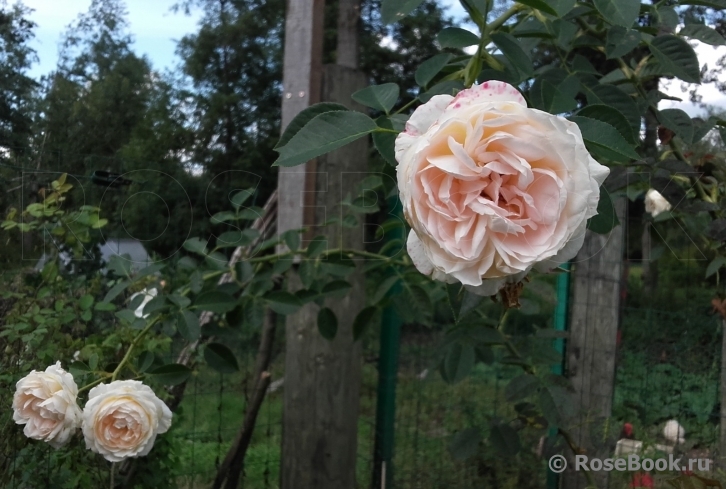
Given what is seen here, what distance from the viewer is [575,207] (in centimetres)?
58

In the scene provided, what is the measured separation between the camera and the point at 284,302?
156cm

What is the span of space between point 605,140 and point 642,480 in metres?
1.10

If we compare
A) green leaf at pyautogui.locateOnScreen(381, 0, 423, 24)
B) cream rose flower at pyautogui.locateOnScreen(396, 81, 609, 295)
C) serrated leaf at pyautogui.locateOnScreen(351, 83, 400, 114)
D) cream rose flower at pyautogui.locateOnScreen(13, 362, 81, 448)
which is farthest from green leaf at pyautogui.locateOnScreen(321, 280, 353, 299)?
cream rose flower at pyautogui.locateOnScreen(396, 81, 609, 295)

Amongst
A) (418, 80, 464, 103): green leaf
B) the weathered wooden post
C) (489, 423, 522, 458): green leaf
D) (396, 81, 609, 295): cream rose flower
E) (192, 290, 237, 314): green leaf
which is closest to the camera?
(396, 81, 609, 295): cream rose flower

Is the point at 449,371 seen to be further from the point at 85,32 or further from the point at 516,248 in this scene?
the point at 85,32

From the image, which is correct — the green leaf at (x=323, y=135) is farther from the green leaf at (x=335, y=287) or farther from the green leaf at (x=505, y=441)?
the green leaf at (x=505, y=441)

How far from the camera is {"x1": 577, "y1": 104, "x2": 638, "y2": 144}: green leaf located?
2.67ft

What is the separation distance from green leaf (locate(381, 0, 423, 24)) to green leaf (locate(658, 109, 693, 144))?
54cm

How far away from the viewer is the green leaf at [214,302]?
1494mm

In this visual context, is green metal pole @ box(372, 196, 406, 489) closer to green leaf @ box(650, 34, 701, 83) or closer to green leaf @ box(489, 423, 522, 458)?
green leaf @ box(489, 423, 522, 458)

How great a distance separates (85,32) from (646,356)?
200 centimetres

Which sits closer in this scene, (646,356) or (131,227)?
(131,227)

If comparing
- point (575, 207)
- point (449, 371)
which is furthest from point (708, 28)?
point (449, 371)

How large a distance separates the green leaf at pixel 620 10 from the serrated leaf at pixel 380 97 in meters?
0.29
